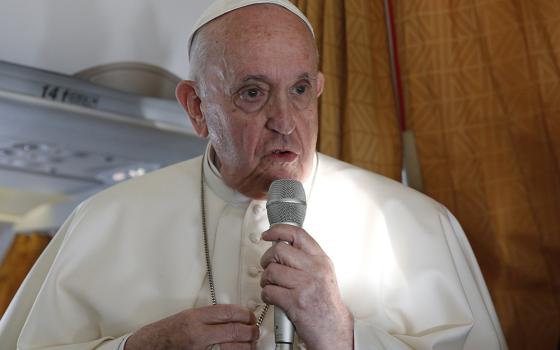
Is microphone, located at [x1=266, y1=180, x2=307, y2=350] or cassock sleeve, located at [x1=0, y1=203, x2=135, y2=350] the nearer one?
microphone, located at [x1=266, y1=180, x2=307, y2=350]

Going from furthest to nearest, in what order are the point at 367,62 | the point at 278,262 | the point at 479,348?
the point at 367,62, the point at 479,348, the point at 278,262

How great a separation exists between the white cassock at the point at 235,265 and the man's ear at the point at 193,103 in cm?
15

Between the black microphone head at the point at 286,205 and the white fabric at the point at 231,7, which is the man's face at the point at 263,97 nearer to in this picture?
the white fabric at the point at 231,7

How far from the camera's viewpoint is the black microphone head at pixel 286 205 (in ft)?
5.64

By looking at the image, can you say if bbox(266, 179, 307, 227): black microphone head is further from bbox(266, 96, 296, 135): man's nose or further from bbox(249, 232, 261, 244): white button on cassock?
bbox(249, 232, 261, 244): white button on cassock

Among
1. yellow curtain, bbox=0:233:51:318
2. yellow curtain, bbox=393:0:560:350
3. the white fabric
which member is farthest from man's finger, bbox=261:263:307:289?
yellow curtain, bbox=0:233:51:318

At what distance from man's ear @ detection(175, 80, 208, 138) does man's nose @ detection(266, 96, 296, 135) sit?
0.39m

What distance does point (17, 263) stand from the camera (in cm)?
493

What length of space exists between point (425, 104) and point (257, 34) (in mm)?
Result: 1073

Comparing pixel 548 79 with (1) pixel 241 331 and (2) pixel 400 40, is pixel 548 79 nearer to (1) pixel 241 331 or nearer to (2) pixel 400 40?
(2) pixel 400 40

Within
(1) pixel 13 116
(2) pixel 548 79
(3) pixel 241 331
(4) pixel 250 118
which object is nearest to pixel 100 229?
(4) pixel 250 118

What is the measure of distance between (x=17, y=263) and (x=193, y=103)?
2.92m

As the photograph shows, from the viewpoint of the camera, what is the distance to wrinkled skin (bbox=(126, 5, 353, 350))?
1880 millimetres

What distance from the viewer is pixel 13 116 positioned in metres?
4.61
